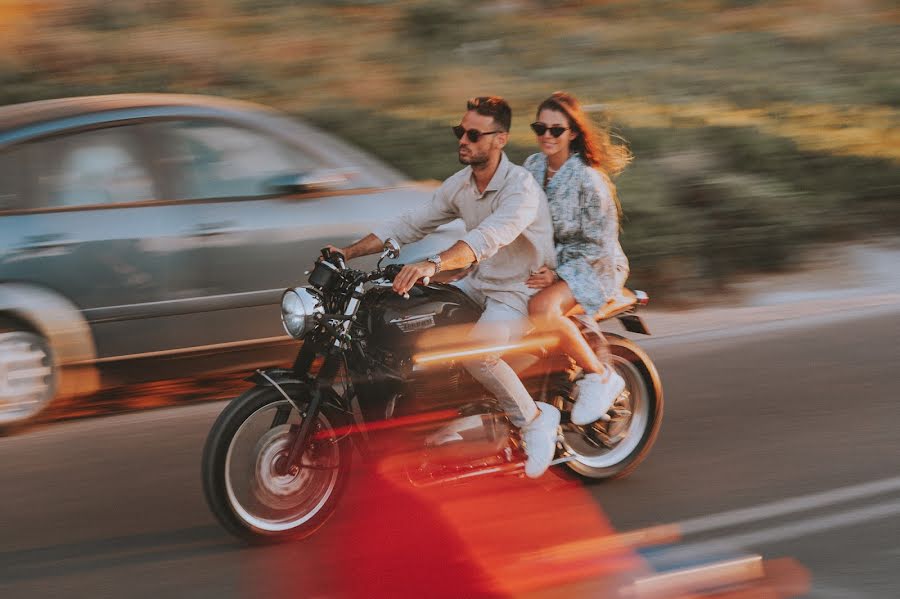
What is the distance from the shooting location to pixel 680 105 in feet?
41.5

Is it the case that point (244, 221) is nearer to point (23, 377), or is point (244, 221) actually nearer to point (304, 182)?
point (304, 182)

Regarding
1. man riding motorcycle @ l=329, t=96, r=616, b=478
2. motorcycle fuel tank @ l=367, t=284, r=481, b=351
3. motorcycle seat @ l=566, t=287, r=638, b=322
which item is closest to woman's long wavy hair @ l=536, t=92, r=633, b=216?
man riding motorcycle @ l=329, t=96, r=616, b=478

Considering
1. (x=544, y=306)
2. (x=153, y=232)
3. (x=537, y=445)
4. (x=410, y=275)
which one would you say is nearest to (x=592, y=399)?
(x=537, y=445)

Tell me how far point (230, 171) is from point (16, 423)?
1.76 m

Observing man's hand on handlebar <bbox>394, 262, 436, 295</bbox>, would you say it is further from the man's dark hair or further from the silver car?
the silver car

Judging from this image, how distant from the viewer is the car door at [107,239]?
6.29 m

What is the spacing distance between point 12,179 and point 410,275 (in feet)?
9.43

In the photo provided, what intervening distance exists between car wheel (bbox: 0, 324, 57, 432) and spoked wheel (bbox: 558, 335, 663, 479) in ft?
8.78

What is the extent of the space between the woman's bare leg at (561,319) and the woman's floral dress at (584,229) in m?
0.05

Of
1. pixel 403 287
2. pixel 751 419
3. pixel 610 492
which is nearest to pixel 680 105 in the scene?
pixel 751 419

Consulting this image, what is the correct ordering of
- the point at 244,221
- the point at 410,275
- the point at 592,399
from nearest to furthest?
the point at 410,275 → the point at 592,399 → the point at 244,221

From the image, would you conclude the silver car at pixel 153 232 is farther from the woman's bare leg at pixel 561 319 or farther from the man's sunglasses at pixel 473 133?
the man's sunglasses at pixel 473 133

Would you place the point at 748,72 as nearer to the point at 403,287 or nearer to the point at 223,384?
the point at 223,384

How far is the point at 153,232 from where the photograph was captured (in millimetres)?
6480
